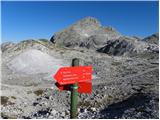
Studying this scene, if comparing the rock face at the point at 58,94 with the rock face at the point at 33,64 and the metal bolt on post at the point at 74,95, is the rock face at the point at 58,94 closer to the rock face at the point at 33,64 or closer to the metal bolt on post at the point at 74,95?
the rock face at the point at 33,64

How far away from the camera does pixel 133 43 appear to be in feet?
527

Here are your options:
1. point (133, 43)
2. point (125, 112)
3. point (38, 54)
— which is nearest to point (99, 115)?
point (125, 112)

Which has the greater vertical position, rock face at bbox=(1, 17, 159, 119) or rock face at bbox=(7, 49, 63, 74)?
rock face at bbox=(7, 49, 63, 74)

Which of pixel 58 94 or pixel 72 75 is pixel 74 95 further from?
pixel 58 94

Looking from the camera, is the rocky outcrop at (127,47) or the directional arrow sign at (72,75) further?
the rocky outcrop at (127,47)

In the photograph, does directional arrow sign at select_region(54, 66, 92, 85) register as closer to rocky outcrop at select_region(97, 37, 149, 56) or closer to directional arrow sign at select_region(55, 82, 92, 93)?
directional arrow sign at select_region(55, 82, 92, 93)

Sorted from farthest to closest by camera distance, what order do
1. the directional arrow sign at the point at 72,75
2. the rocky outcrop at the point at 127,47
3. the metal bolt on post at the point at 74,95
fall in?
the rocky outcrop at the point at 127,47, the metal bolt on post at the point at 74,95, the directional arrow sign at the point at 72,75

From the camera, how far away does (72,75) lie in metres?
12.1

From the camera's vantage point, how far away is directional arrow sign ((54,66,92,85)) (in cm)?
1188

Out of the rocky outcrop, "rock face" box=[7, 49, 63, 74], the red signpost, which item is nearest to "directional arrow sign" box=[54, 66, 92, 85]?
the red signpost

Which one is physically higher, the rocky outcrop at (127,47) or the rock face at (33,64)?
the rocky outcrop at (127,47)

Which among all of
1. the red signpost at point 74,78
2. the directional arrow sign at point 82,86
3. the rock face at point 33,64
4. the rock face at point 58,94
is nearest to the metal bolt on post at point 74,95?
the red signpost at point 74,78

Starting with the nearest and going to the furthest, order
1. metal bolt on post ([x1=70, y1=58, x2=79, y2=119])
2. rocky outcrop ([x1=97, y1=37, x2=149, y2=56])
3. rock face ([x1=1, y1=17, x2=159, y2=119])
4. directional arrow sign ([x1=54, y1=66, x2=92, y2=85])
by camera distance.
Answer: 1. directional arrow sign ([x1=54, y1=66, x2=92, y2=85])
2. metal bolt on post ([x1=70, y1=58, x2=79, y2=119])
3. rock face ([x1=1, y1=17, x2=159, y2=119])
4. rocky outcrop ([x1=97, y1=37, x2=149, y2=56])

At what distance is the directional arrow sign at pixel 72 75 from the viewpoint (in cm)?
1188
